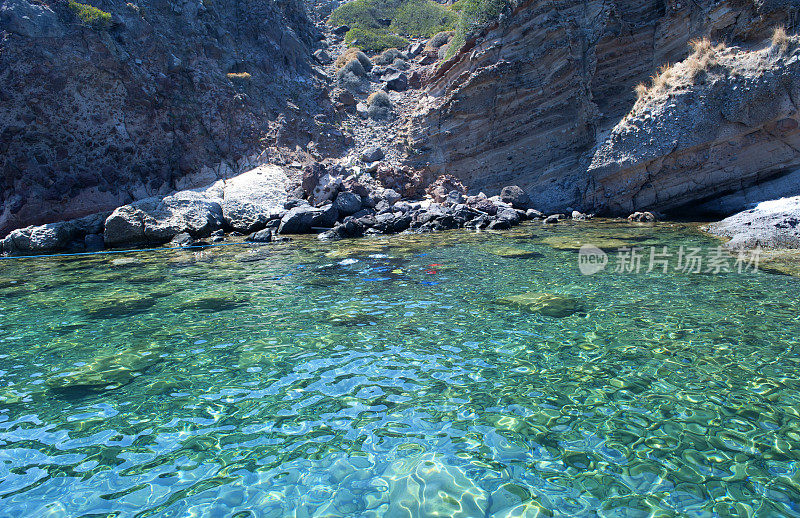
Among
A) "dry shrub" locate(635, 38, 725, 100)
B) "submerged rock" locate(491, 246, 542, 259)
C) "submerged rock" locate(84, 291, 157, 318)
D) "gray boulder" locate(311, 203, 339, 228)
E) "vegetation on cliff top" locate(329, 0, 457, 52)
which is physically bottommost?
"submerged rock" locate(84, 291, 157, 318)

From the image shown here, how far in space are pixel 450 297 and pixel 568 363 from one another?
9.06 feet

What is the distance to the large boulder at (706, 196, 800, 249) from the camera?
934cm

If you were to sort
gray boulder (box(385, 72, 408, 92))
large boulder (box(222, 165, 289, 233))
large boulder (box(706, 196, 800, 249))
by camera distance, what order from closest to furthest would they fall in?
large boulder (box(706, 196, 800, 249)) < large boulder (box(222, 165, 289, 233)) < gray boulder (box(385, 72, 408, 92))

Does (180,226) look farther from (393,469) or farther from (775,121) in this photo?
(775,121)

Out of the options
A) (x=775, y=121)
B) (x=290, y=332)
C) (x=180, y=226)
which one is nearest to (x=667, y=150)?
(x=775, y=121)

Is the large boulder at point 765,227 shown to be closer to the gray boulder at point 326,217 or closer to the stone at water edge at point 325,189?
the gray boulder at point 326,217

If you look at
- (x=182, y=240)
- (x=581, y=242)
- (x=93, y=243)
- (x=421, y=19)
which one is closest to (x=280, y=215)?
(x=182, y=240)

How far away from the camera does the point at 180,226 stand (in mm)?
16250

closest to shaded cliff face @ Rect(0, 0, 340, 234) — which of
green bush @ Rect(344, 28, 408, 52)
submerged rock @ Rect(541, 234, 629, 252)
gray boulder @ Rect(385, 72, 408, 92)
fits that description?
gray boulder @ Rect(385, 72, 408, 92)

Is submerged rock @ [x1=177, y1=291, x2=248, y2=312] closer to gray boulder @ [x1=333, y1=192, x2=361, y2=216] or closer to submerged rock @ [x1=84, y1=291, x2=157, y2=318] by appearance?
submerged rock @ [x1=84, y1=291, x2=157, y2=318]

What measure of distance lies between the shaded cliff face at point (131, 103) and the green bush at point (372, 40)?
11917 millimetres

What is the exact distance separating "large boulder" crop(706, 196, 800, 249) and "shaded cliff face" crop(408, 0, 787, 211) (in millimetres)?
7129

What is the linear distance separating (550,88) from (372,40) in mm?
24033

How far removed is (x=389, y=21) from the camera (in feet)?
147
